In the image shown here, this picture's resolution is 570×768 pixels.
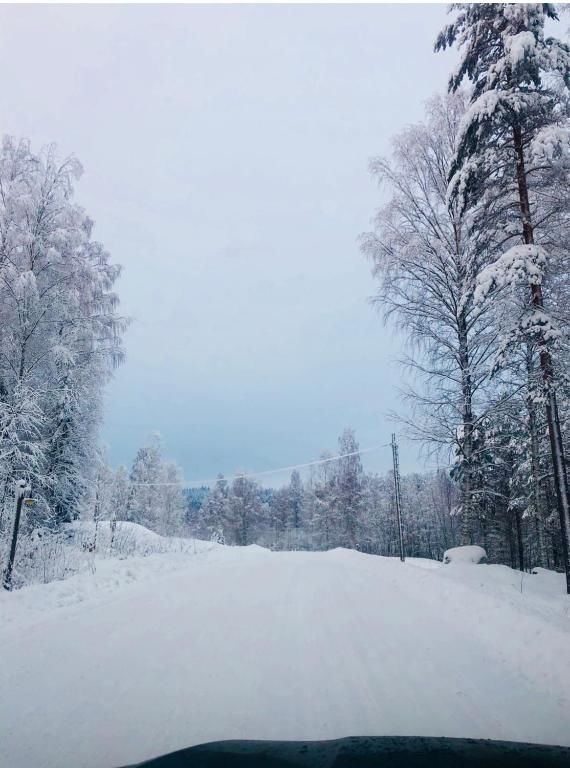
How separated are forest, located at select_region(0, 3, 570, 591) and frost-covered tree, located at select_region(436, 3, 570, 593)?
37mm

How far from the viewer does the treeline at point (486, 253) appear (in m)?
7.70

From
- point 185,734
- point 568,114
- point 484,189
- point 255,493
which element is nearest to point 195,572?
point 185,734

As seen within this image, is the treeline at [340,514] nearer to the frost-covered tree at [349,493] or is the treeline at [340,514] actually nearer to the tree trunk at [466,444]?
the frost-covered tree at [349,493]

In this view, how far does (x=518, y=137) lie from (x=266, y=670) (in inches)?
411

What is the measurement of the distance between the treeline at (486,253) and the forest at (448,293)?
0.04 m

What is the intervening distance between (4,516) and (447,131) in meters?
15.4

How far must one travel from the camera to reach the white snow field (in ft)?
8.78

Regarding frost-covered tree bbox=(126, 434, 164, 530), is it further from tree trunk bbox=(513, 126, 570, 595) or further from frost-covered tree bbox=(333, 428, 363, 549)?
tree trunk bbox=(513, 126, 570, 595)

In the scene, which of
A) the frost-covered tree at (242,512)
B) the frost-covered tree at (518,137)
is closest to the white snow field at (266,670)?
the frost-covered tree at (518,137)

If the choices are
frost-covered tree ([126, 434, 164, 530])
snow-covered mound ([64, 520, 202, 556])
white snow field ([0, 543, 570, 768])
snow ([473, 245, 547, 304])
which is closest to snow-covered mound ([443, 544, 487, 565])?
white snow field ([0, 543, 570, 768])

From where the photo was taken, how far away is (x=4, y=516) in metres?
9.47

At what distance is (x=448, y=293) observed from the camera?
38.0ft

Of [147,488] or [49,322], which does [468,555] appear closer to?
[49,322]

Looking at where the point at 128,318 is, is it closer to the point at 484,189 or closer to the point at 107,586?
the point at 107,586
